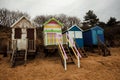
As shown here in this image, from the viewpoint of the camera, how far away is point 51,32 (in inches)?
539

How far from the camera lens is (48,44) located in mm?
13453

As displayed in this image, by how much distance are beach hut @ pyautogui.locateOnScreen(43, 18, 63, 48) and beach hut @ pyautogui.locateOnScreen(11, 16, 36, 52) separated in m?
1.42

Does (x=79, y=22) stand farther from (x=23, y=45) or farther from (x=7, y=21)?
(x=23, y=45)

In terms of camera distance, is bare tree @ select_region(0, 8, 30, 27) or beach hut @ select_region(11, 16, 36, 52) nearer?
beach hut @ select_region(11, 16, 36, 52)

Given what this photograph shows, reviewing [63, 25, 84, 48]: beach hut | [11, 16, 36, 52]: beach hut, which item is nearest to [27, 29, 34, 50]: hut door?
[11, 16, 36, 52]: beach hut

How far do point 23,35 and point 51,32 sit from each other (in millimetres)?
3276

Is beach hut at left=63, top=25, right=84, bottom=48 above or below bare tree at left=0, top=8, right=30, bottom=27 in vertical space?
below

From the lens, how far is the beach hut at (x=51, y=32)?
1349 centimetres

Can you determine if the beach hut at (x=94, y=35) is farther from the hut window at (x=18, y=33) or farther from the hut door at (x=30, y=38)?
the hut window at (x=18, y=33)

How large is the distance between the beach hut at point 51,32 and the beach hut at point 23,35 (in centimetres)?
142

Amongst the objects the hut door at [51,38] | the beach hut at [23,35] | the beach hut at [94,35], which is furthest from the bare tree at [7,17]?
the beach hut at [94,35]

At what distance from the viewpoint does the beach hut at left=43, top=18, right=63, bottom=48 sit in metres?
13.5

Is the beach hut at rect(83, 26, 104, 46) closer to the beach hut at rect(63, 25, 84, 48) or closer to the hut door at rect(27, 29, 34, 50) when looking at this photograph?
the beach hut at rect(63, 25, 84, 48)

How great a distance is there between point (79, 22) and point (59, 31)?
22.8 metres
